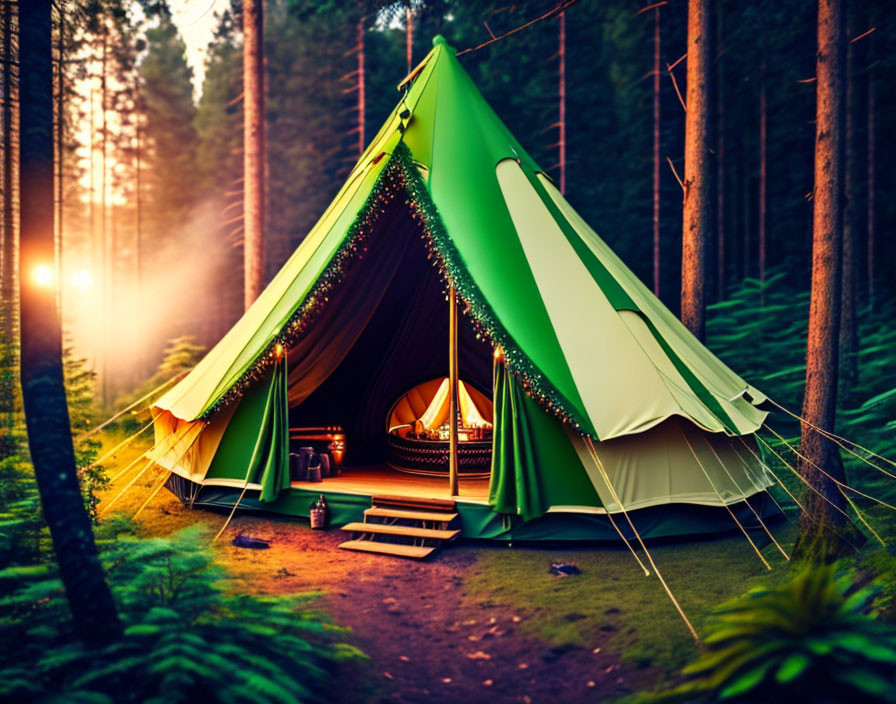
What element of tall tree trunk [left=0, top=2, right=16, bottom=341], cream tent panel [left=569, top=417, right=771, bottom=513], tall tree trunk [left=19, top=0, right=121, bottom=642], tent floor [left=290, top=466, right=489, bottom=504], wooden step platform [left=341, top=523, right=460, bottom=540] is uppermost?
tall tree trunk [left=0, top=2, right=16, bottom=341]

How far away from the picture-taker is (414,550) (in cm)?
586

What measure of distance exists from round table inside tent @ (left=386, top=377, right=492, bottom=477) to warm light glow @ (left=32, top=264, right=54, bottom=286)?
4.87m

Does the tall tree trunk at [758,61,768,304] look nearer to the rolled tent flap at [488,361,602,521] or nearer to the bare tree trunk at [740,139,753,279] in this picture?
the bare tree trunk at [740,139,753,279]

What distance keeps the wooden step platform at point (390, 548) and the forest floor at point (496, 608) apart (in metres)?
0.08

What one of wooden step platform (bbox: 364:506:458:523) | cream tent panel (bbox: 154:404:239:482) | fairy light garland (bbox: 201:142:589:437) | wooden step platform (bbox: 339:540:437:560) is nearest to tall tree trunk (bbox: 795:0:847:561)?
fairy light garland (bbox: 201:142:589:437)

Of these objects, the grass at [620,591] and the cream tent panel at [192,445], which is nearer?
the grass at [620,591]

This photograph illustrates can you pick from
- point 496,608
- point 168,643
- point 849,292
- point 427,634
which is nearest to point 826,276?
point 496,608

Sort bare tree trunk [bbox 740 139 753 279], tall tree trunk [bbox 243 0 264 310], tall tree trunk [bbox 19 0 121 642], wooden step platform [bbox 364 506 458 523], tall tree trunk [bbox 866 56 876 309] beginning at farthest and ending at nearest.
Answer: bare tree trunk [bbox 740 139 753 279]
tall tree trunk [bbox 866 56 876 309]
tall tree trunk [bbox 243 0 264 310]
wooden step platform [bbox 364 506 458 523]
tall tree trunk [bbox 19 0 121 642]

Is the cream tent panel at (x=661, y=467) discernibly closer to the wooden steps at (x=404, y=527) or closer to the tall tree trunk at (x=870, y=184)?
the wooden steps at (x=404, y=527)

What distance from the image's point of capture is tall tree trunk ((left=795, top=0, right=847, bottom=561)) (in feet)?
18.7

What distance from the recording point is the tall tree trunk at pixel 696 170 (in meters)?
8.02

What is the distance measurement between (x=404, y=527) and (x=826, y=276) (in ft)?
14.0

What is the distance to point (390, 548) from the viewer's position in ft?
19.6

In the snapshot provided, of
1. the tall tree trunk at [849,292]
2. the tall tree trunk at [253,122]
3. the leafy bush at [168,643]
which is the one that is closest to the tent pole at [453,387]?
the leafy bush at [168,643]
